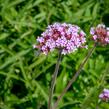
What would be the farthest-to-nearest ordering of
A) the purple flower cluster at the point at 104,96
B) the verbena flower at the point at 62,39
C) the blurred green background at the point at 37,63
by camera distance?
the blurred green background at the point at 37,63, the purple flower cluster at the point at 104,96, the verbena flower at the point at 62,39

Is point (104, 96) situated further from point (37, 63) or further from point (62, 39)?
→ point (37, 63)

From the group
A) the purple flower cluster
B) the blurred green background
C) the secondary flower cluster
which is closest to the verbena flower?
the secondary flower cluster

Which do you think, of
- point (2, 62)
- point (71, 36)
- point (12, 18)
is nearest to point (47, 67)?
point (2, 62)

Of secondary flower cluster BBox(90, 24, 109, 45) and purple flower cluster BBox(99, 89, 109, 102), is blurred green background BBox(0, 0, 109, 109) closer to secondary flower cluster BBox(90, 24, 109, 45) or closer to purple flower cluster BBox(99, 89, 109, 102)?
purple flower cluster BBox(99, 89, 109, 102)

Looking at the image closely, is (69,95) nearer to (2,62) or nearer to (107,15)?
(2,62)

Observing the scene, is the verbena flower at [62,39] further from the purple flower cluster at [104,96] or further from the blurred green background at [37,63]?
the blurred green background at [37,63]

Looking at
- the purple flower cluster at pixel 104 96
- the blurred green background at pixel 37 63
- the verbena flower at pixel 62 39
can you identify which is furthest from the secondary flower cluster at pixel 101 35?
the blurred green background at pixel 37 63
